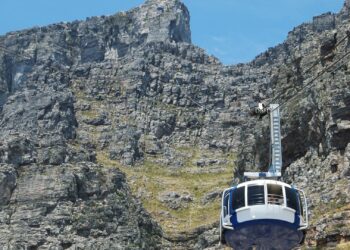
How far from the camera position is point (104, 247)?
18350cm

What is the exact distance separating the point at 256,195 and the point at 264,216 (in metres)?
1.91

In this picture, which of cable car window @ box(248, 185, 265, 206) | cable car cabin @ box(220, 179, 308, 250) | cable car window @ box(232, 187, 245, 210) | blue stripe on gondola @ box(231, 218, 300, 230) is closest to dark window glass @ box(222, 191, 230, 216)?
cable car cabin @ box(220, 179, 308, 250)

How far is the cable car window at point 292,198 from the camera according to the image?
6844 cm

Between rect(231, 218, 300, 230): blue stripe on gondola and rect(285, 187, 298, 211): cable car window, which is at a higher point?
rect(285, 187, 298, 211): cable car window

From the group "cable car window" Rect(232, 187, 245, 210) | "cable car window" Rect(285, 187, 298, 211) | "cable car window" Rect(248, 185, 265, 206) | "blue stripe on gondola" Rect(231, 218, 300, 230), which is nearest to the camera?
"blue stripe on gondola" Rect(231, 218, 300, 230)

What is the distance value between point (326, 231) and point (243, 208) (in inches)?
1874

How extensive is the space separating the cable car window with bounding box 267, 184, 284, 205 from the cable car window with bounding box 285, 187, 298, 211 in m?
0.62

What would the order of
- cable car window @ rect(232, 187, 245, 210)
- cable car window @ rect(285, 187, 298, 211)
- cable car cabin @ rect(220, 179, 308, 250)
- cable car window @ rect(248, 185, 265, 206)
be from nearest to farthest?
cable car cabin @ rect(220, 179, 308, 250)
cable car window @ rect(248, 185, 265, 206)
cable car window @ rect(285, 187, 298, 211)
cable car window @ rect(232, 187, 245, 210)

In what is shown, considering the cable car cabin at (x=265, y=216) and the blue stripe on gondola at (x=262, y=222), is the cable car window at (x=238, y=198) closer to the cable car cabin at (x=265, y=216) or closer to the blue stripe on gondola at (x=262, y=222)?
the cable car cabin at (x=265, y=216)

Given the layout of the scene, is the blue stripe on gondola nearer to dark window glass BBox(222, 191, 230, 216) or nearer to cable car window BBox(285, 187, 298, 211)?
cable car window BBox(285, 187, 298, 211)

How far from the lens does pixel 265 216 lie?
221ft

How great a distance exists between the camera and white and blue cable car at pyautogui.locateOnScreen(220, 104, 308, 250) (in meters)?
67.5

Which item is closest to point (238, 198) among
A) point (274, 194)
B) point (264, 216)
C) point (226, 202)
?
point (226, 202)

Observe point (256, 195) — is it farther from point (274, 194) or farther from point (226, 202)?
point (226, 202)
